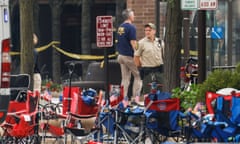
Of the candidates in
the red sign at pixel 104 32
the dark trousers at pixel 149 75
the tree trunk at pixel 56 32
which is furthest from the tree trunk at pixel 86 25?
the red sign at pixel 104 32

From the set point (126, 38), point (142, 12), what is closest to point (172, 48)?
point (126, 38)

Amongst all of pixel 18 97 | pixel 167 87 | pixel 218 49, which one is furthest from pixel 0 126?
pixel 218 49

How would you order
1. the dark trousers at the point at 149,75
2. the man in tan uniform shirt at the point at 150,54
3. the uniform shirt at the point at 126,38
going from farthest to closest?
the dark trousers at the point at 149,75, the uniform shirt at the point at 126,38, the man in tan uniform shirt at the point at 150,54

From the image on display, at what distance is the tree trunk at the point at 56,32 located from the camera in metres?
26.2

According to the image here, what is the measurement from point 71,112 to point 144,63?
6.26m

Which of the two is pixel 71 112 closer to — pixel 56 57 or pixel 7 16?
pixel 7 16

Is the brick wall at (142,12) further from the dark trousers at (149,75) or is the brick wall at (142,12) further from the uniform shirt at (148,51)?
the uniform shirt at (148,51)

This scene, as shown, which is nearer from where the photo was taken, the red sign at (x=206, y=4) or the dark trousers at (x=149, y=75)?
the red sign at (x=206, y=4)

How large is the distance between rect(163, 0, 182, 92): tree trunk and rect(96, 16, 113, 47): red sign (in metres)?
1.05

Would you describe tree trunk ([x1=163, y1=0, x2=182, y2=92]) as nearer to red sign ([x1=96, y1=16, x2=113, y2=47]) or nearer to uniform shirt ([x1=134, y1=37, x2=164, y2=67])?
red sign ([x1=96, y1=16, x2=113, y2=47])

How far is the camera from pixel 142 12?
2141cm

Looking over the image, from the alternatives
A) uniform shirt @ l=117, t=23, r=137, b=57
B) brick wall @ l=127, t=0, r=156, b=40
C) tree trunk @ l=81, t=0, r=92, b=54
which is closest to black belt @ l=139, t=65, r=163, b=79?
uniform shirt @ l=117, t=23, r=137, b=57

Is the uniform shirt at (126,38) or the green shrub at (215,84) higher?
the uniform shirt at (126,38)

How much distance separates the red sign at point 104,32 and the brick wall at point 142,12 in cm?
729
